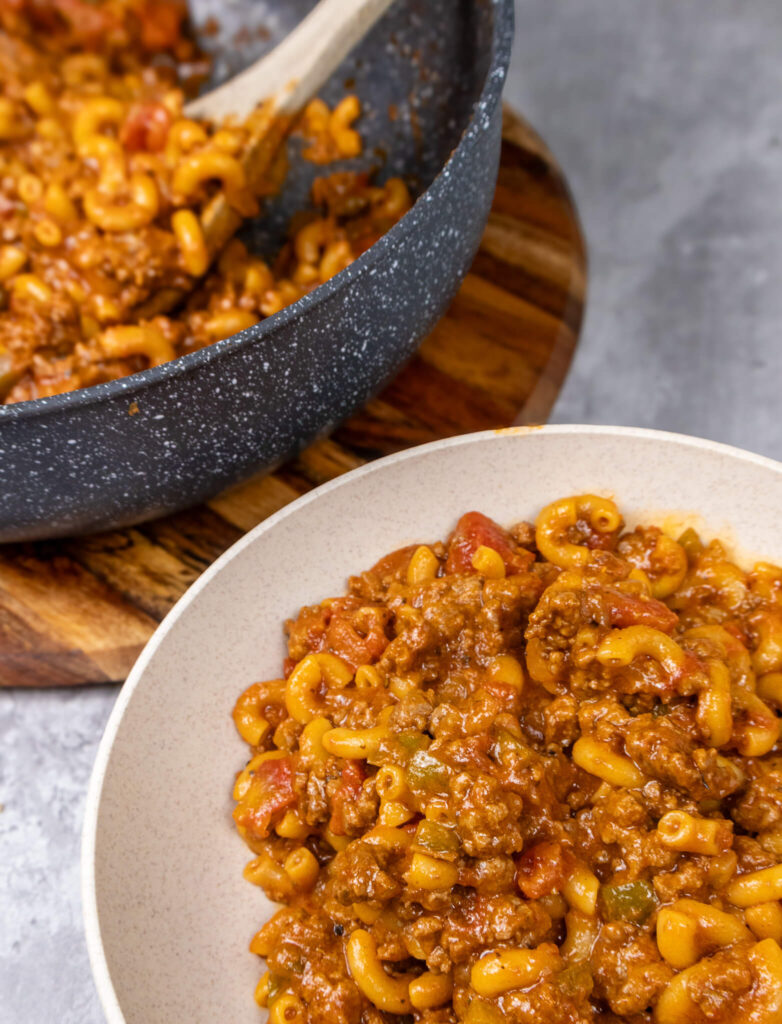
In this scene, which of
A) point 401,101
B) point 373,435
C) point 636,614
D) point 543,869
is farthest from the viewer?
point 401,101

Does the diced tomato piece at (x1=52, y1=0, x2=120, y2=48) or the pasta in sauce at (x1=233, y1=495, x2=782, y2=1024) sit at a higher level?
the diced tomato piece at (x1=52, y1=0, x2=120, y2=48)

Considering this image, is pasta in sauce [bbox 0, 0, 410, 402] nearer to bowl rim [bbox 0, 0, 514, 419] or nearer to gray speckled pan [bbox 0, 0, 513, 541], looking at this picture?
gray speckled pan [bbox 0, 0, 513, 541]

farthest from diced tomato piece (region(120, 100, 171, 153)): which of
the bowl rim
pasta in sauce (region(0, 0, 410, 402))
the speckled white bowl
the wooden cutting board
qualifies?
the speckled white bowl

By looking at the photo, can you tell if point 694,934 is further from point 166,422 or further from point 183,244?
point 183,244

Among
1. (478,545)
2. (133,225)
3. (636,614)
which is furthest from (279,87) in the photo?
(636,614)

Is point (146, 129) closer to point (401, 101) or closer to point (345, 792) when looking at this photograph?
point (401, 101)

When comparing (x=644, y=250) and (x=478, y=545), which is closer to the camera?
(x=478, y=545)

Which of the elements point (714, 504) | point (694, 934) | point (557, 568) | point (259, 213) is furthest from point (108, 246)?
point (694, 934)

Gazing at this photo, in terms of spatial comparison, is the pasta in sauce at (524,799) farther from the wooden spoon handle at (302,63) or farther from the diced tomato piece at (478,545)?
the wooden spoon handle at (302,63)
